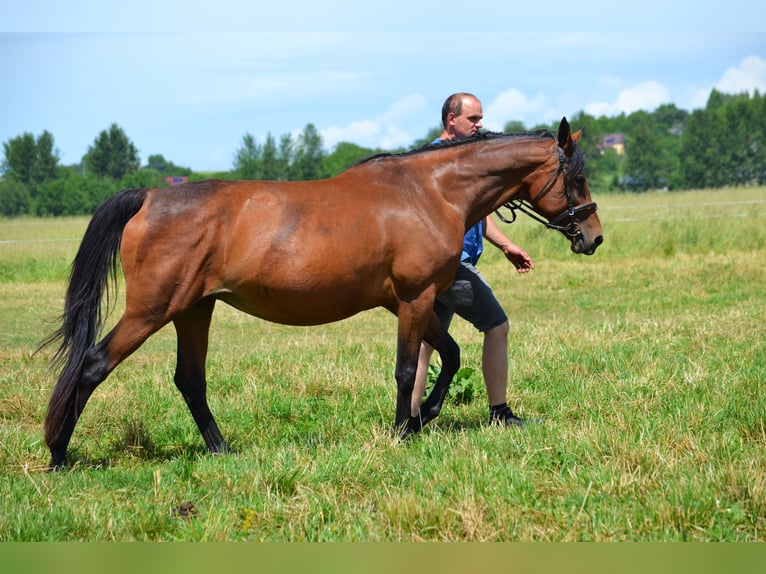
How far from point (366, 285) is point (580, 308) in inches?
307

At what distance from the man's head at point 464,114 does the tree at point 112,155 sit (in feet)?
200

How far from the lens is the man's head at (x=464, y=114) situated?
6449 mm

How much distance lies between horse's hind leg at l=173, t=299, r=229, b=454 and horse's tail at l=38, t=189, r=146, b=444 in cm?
56

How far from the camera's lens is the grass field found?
13.6 feet

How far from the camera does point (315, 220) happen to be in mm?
5508

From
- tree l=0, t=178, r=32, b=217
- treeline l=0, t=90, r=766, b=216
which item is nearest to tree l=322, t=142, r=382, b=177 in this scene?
treeline l=0, t=90, r=766, b=216

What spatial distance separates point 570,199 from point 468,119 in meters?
0.98

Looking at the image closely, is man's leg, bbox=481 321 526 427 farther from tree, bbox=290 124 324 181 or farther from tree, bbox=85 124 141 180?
tree, bbox=85 124 141 180

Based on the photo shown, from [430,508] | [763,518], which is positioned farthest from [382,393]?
[763,518]

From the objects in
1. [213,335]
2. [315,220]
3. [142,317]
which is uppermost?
[315,220]

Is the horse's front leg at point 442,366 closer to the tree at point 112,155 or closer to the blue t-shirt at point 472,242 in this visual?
the blue t-shirt at point 472,242

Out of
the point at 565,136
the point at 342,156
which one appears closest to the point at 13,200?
the point at 342,156

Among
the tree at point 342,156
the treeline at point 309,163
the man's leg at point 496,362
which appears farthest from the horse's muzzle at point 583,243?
the tree at point 342,156

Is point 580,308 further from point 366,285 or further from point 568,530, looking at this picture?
point 568,530
